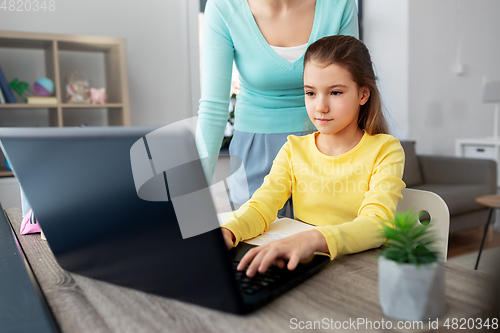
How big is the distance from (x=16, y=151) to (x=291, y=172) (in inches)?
25.5

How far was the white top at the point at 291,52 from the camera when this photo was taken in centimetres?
111

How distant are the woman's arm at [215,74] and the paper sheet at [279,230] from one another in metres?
0.29

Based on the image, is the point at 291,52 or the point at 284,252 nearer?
the point at 284,252

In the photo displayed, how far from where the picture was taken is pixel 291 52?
112cm

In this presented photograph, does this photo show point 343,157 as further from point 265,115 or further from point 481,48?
point 481,48

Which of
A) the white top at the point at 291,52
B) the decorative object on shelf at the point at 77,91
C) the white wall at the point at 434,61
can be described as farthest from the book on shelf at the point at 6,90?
the white wall at the point at 434,61

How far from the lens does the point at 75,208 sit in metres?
0.52

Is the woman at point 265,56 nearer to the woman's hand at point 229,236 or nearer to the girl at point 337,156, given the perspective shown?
the girl at point 337,156

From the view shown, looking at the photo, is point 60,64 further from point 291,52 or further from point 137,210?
point 137,210

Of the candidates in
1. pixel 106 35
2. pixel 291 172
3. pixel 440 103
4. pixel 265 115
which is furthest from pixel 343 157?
pixel 440 103

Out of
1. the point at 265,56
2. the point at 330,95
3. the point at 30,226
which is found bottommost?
the point at 30,226

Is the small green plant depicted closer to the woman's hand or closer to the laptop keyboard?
the laptop keyboard

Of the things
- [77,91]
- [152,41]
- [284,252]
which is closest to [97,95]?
[77,91]

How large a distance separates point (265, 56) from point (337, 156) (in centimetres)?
34
